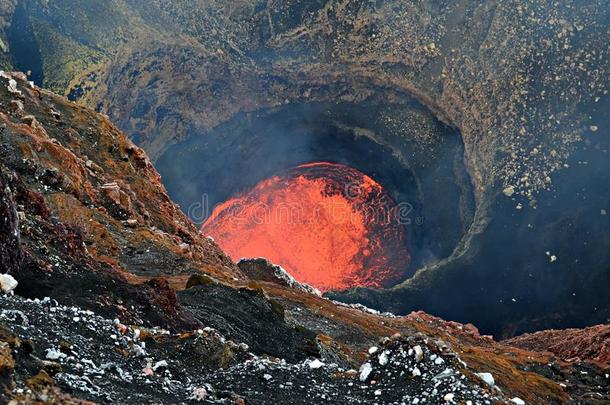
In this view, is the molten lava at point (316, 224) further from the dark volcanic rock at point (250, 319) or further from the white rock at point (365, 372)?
the white rock at point (365, 372)

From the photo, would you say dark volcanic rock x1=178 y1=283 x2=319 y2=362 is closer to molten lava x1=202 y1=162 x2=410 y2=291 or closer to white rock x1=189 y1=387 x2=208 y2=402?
white rock x1=189 y1=387 x2=208 y2=402

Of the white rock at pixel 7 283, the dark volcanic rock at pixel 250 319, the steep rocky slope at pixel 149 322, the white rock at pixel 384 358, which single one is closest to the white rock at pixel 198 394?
the steep rocky slope at pixel 149 322

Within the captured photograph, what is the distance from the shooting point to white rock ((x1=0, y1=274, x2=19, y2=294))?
672 inches

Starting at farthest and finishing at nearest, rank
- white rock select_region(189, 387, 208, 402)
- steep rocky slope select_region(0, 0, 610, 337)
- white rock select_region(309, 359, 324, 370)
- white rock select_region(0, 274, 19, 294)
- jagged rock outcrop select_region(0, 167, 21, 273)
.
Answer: steep rocky slope select_region(0, 0, 610, 337) → white rock select_region(309, 359, 324, 370) → jagged rock outcrop select_region(0, 167, 21, 273) → white rock select_region(0, 274, 19, 294) → white rock select_region(189, 387, 208, 402)

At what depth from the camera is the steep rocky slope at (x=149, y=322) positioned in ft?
51.3

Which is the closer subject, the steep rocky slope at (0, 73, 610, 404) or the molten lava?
the steep rocky slope at (0, 73, 610, 404)

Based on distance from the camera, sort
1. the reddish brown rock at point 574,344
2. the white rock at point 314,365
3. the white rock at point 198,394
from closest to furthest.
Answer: the white rock at point 198,394, the white rock at point 314,365, the reddish brown rock at point 574,344

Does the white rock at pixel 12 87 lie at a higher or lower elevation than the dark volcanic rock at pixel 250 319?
higher

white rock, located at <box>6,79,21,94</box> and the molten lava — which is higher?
the molten lava

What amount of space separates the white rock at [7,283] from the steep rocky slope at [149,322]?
49 centimetres

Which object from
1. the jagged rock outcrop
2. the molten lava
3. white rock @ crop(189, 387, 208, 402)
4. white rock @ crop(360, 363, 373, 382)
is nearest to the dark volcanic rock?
white rock @ crop(360, 363, 373, 382)

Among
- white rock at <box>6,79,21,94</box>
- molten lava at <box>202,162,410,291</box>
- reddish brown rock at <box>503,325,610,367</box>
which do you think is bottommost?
reddish brown rock at <box>503,325,610,367</box>

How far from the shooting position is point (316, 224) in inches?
3354

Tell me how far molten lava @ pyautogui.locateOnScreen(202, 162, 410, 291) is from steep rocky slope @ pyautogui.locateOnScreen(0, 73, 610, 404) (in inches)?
1358
